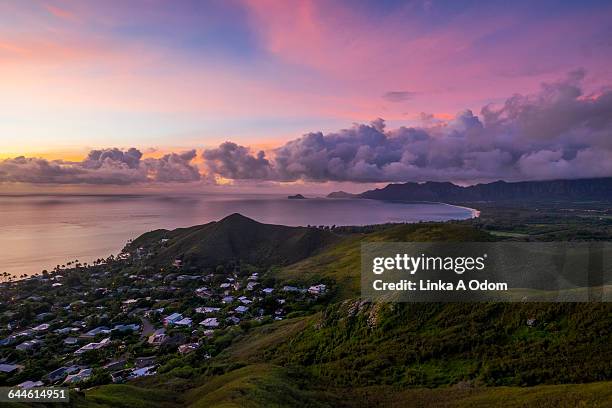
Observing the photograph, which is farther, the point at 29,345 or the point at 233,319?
the point at 233,319

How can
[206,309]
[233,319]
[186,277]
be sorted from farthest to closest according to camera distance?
[186,277] < [206,309] < [233,319]

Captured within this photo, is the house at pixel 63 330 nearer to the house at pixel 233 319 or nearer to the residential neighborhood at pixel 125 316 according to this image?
the residential neighborhood at pixel 125 316

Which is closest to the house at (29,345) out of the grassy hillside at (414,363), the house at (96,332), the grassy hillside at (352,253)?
the house at (96,332)

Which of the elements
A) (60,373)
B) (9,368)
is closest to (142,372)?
(60,373)

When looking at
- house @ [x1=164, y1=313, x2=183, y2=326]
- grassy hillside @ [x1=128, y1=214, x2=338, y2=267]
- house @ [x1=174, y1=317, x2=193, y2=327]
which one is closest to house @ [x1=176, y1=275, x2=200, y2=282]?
grassy hillside @ [x1=128, y1=214, x2=338, y2=267]

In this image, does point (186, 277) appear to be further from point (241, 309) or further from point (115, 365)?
point (115, 365)

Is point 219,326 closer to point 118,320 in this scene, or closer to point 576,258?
point 118,320

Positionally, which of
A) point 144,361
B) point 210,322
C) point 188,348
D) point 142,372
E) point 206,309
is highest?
point 142,372

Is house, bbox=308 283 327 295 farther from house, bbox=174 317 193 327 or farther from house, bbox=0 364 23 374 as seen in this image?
house, bbox=0 364 23 374
